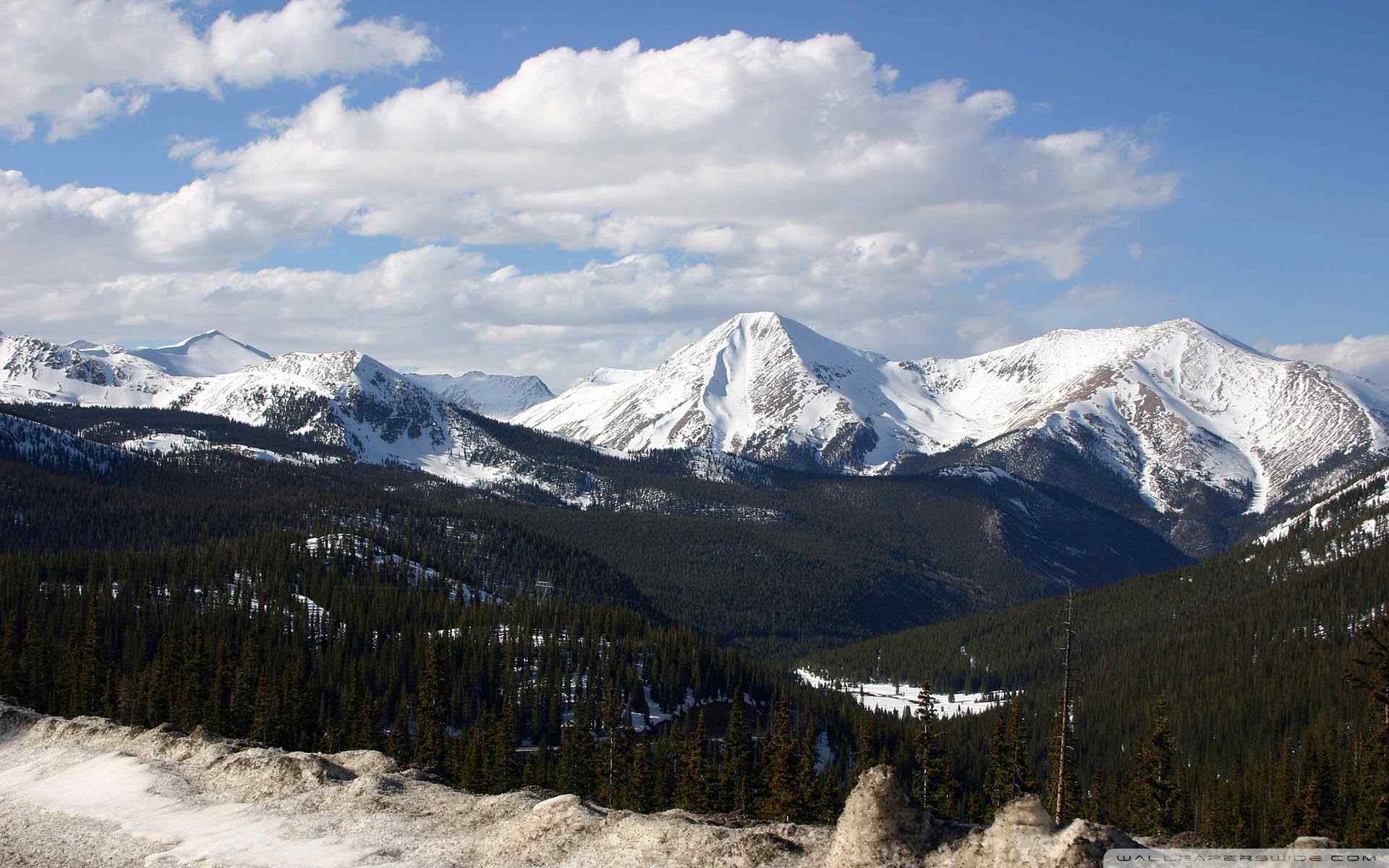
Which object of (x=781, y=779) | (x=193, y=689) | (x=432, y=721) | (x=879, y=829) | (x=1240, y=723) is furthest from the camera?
(x=1240, y=723)

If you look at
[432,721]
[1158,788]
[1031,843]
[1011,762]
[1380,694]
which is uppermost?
[1380,694]

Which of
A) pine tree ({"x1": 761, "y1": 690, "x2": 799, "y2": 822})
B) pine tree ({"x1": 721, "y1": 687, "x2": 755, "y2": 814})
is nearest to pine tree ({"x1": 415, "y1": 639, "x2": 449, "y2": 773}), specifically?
pine tree ({"x1": 721, "y1": 687, "x2": 755, "y2": 814})

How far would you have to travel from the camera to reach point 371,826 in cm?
3603

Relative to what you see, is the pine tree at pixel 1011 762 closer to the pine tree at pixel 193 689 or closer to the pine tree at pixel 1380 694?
the pine tree at pixel 1380 694

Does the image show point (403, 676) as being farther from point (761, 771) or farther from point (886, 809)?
point (886, 809)

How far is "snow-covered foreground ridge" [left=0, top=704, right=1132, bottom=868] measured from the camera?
28641 mm

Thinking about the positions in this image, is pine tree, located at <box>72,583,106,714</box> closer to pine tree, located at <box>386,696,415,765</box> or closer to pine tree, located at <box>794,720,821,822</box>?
pine tree, located at <box>386,696,415,765</box>

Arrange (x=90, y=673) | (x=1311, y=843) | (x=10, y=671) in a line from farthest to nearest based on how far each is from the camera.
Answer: (x=10, y=671) → (x=90, y=673) → (x=1311, y=843)

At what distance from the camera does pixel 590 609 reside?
541 feet

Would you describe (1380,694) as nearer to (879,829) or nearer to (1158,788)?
(1158,788)

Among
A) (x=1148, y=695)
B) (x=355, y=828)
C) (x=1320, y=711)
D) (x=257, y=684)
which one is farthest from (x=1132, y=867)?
(x=1148, y=695)

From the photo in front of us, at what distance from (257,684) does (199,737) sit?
48268mm

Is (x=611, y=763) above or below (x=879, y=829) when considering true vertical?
below

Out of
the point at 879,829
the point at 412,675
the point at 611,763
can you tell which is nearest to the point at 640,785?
the point at 611,763
